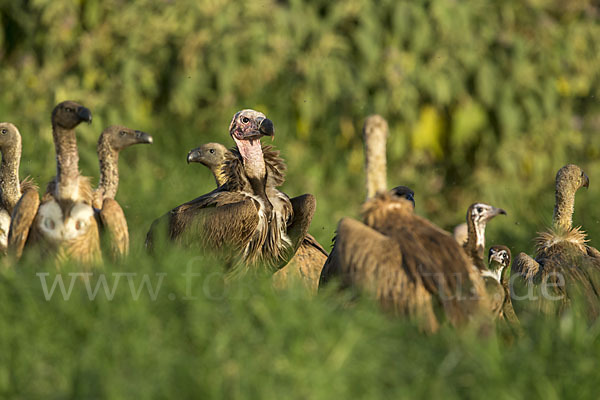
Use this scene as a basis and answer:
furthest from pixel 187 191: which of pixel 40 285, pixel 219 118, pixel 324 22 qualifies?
pixel 40 285

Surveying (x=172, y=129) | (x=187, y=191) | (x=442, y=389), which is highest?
(x=172, y=129)

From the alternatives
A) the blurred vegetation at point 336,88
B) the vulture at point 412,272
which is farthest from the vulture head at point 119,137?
the blurred vegetation at point 336,88

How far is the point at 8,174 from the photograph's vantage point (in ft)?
19.2

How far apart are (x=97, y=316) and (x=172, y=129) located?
5.87 m

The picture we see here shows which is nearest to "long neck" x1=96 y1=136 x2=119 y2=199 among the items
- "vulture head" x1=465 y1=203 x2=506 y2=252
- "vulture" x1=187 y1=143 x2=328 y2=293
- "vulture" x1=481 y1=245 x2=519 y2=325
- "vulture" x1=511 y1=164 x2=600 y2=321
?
"vulture" x1=187 y1=143 x2=328 y2=293

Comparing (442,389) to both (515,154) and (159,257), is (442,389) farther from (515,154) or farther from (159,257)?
(515,154)

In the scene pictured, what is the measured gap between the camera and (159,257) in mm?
4801

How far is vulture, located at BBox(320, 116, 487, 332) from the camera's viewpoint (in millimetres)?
4270

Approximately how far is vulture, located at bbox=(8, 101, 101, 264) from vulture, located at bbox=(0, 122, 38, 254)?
771 millimetres

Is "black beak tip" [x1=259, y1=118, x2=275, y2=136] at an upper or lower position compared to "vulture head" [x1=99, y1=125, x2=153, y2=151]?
upper

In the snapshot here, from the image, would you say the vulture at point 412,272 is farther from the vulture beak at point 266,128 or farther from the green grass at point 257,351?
the vulture beak at point 266,128

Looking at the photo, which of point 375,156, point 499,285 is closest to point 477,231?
point 499,285

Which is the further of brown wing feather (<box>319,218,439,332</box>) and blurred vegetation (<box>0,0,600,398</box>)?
blurred vegetation (<box>0,0,600,398</box>)

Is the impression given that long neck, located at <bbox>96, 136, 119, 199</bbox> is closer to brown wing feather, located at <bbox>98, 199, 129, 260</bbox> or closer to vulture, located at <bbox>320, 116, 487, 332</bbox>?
brown wing feather, located at <bbox>98, 199, 129, 260</bbox>
